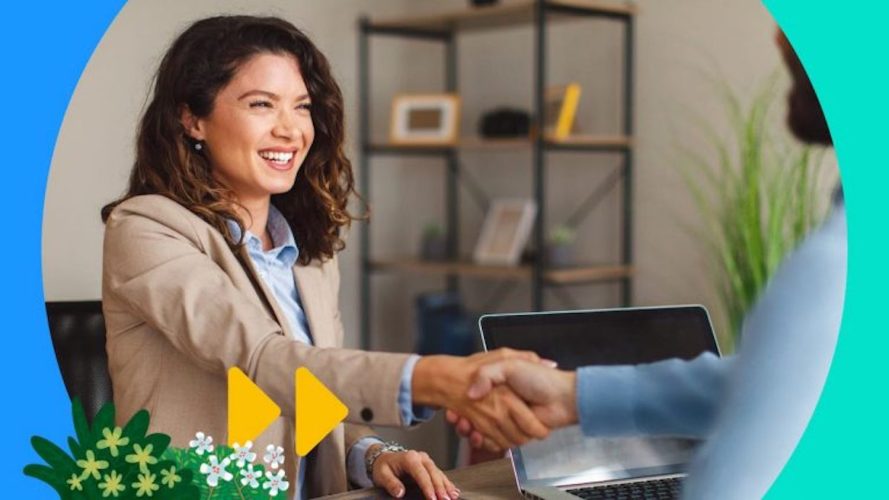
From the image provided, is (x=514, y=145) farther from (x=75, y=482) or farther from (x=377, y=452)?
(x=75, y=482)

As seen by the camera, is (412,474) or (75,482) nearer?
(75,482)

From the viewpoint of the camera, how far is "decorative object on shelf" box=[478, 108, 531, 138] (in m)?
1.58

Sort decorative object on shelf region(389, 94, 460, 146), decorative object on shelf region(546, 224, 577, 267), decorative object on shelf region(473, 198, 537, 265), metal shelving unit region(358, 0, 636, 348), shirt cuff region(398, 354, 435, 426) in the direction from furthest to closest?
decorative object on shelf region(473, 198, 537, 265) → decorative object on shelf region(546, 224, 577, 267) → decorative object on shelf region(389, 94, 460, 146) → metal shelving unit region(358, 0, 636, 348) → shirt cuff region(398, 354, 435, 426)

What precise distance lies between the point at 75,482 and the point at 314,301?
239 mm

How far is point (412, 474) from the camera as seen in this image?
2.99 ft

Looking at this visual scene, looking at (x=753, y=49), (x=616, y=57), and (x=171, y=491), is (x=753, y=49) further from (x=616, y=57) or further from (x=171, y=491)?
(x=171, y=491)

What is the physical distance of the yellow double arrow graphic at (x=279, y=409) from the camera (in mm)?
776

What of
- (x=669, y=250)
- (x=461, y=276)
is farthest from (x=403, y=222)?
(x=669, y=250)

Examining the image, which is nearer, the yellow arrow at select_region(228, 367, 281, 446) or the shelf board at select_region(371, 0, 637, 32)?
the yellow arrow at select_region(228, 367, 281, 446)

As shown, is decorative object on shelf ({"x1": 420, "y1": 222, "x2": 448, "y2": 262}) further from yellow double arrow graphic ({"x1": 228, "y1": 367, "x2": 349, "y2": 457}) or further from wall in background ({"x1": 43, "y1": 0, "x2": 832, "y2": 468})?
yellow double arrow graphic ({"x1": 228, "y1": 367, "x2": 349, "y2": 457})

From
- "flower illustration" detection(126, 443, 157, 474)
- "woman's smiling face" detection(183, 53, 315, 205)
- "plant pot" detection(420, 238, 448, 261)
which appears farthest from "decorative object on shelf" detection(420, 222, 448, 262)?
"flower illustration" detection(126, 443, 157, 474)

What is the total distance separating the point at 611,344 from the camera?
34.9 inches

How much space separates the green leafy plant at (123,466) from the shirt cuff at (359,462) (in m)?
0.17

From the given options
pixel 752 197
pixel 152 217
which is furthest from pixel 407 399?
pixel 752 197
